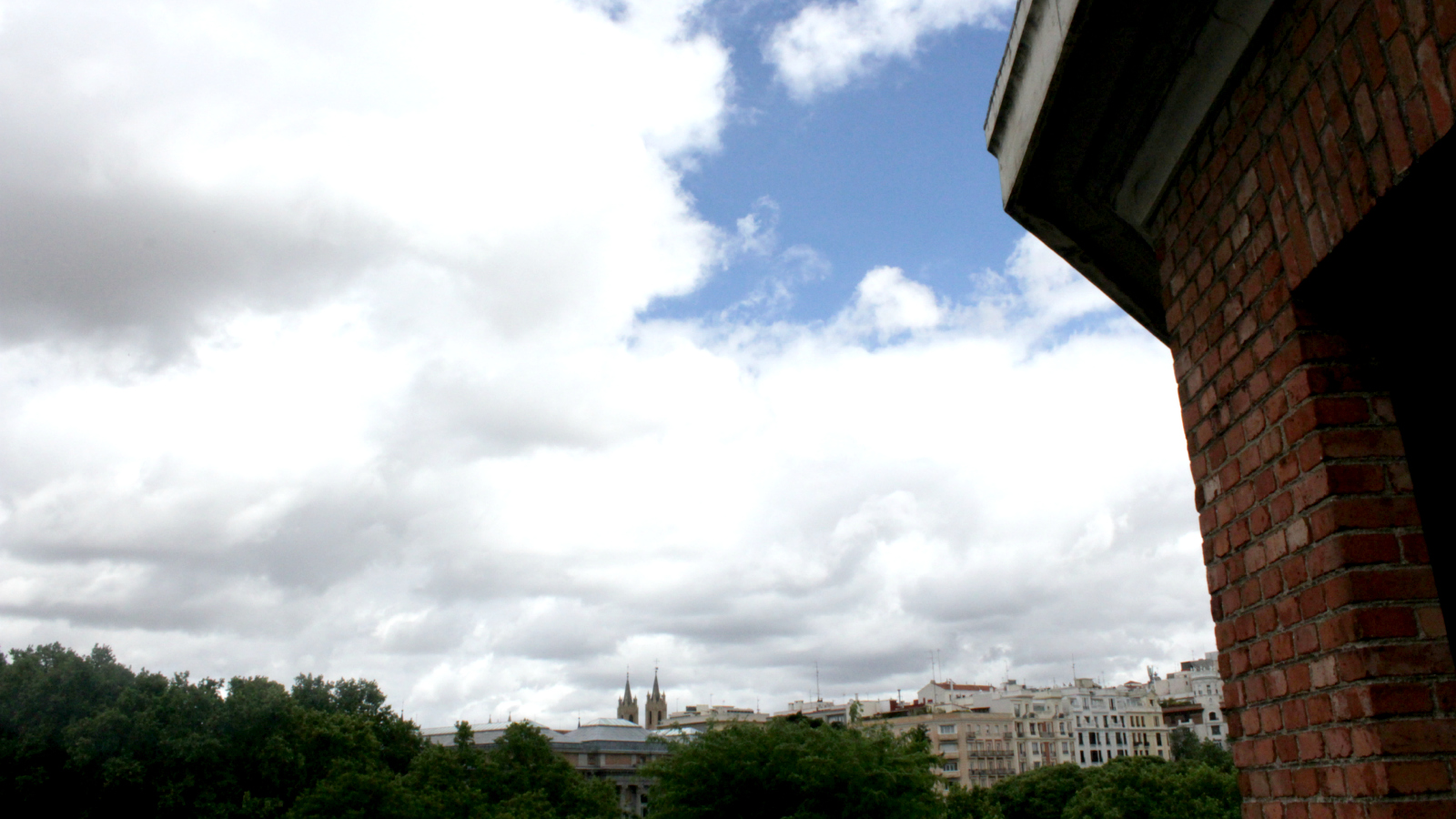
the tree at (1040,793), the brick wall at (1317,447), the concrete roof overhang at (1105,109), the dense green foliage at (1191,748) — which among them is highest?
the concrete roof overhang at (1105,109)

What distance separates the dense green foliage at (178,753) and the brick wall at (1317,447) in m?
40.7

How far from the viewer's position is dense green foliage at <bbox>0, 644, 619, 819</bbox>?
139 ft

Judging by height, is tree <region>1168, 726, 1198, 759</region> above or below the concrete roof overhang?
below

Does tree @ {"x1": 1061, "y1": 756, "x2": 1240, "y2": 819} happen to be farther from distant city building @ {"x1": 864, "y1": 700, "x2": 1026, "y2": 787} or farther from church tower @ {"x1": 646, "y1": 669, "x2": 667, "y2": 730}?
church tower @ {"x1": 646, "y1": 669, "x2": 667, "y2": 730}

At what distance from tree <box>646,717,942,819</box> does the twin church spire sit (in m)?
127

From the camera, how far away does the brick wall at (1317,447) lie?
1962 mm

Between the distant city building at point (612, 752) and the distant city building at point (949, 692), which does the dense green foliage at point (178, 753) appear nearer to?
the distant city building at point (612, 752)

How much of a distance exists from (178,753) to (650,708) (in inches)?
4592

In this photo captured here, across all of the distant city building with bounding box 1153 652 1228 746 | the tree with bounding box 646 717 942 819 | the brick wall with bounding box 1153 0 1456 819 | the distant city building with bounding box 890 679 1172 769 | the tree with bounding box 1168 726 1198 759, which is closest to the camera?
the brick wall with bounding box 1153 0 1456 819

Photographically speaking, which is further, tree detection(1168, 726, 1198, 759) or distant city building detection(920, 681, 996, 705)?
distant city building detection(920, 681, 996, 705)

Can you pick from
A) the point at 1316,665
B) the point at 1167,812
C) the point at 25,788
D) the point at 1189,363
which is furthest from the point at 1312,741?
the point at 25,788

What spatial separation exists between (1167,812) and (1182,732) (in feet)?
204

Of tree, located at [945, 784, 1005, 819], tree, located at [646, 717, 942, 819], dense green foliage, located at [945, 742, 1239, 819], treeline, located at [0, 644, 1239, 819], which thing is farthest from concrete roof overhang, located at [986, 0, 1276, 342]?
tree, located at [945, 784, 1005, 819]

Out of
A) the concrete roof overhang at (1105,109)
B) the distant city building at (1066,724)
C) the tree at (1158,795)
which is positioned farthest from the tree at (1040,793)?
the concrete roof overhang at (1105,109)
